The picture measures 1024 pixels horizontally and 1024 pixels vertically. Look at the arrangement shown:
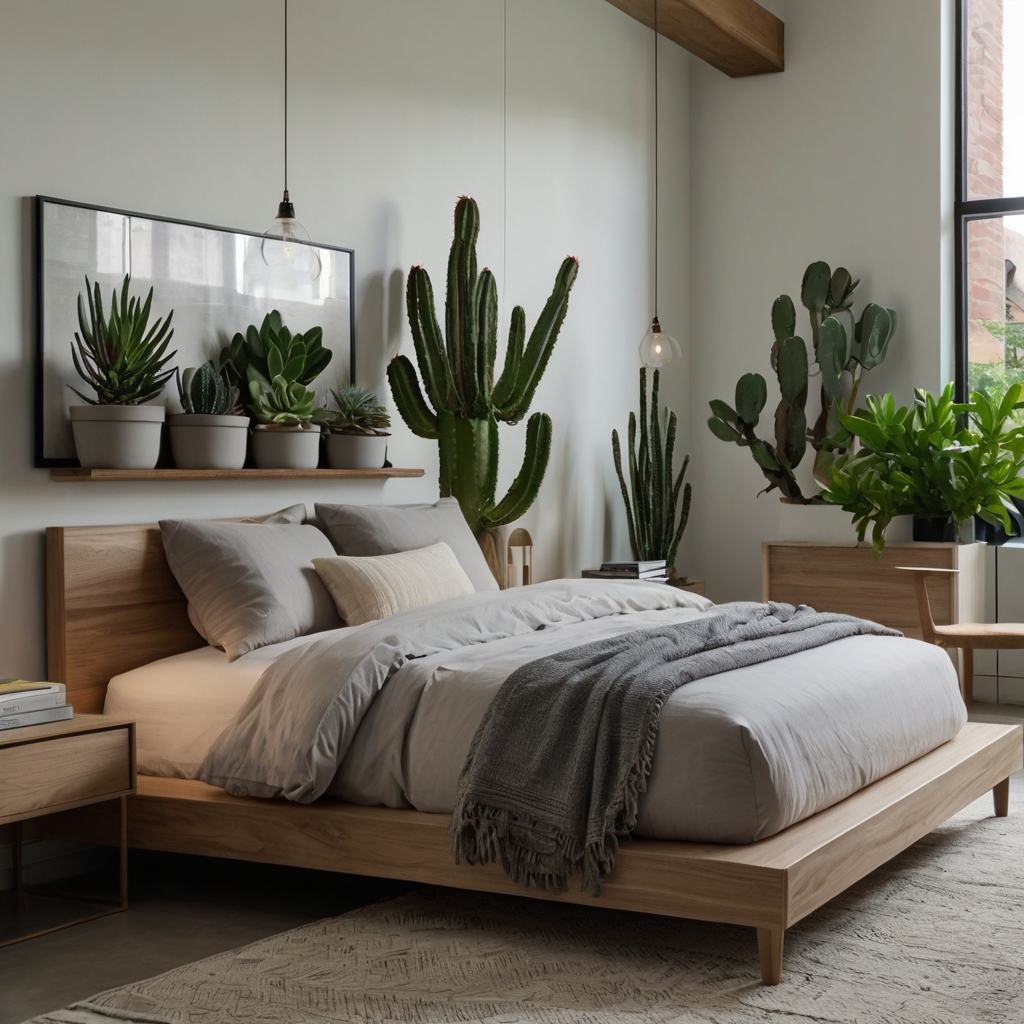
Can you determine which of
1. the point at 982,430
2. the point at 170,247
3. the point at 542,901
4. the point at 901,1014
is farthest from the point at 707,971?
the point at 982,430

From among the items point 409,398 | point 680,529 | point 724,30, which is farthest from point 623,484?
point 724,30

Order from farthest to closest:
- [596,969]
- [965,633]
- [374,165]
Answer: [965,633], [374,165], [596,969]

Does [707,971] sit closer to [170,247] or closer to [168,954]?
[168,954]

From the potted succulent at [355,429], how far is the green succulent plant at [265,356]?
18 centimetres

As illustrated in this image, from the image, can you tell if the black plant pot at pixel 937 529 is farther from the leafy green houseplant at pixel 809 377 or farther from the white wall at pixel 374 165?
the white wall at pixel 374 165

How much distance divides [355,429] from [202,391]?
67 cm

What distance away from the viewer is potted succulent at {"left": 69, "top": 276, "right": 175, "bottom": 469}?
3.50m

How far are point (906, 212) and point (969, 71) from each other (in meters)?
0.75

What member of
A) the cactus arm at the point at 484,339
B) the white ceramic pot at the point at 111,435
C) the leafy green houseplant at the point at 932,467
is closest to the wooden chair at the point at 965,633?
the leafy green houseplant at the point at 932,467

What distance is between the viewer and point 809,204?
656 centimetres

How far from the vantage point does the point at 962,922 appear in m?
2.98

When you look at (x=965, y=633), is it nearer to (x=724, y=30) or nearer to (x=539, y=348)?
(x=539, y=348)

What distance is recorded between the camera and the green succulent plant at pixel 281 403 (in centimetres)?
401

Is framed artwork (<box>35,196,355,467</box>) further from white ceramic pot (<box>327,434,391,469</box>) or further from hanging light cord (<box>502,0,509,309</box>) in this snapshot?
hanging light cord (<box>502,0,509,309</box>)
